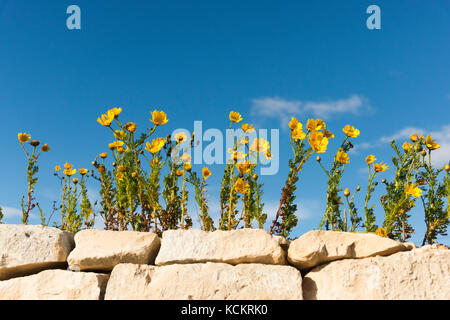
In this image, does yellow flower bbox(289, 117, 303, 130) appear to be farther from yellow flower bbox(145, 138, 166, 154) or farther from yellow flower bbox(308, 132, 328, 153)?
yellow flower bbox(145, 138, 166, 154)

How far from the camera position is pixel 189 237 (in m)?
2.89

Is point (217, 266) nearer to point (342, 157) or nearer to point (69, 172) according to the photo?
point (342, 157)

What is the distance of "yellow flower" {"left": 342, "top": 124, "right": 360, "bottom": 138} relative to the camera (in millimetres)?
3260

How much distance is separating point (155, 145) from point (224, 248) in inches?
41.8

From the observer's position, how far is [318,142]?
3104mm

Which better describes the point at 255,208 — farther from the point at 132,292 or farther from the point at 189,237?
the point at 132,292

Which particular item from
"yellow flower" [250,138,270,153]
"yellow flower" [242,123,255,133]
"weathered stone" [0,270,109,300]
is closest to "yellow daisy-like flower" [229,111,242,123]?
"yellow flower" [242,123,255,133]

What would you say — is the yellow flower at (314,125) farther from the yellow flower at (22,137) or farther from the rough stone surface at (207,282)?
the yellow flower at (22,137)

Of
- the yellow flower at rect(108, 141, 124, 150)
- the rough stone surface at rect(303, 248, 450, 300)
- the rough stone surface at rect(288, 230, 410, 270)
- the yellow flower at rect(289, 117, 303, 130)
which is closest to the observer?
the rough stone surface at rect(303, 248, 450, 300)

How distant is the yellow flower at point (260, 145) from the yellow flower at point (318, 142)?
1.26 ft

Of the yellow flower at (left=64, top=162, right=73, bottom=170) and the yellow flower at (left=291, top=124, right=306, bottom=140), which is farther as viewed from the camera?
the yellow flower at (left=64, top=162, right=73, bottom=170)

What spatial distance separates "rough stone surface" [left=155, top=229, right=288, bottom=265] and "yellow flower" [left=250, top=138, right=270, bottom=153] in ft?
2.48

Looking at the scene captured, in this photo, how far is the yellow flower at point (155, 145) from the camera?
3.29 metres
